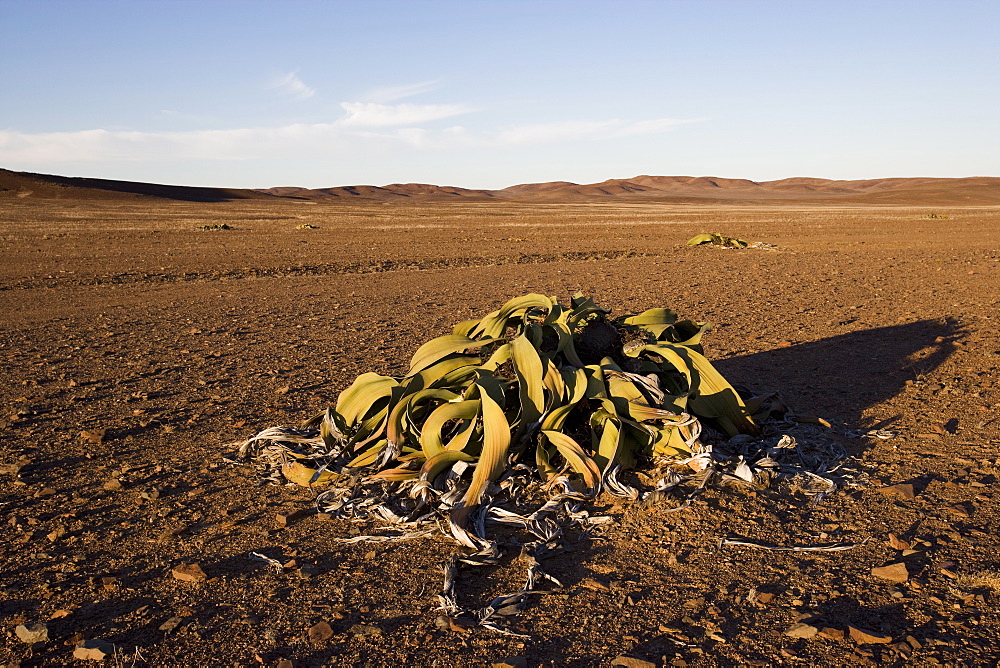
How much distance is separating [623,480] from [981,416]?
7.72 ft

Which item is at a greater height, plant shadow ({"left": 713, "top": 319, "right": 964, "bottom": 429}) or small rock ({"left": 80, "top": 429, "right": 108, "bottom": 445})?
plant shadow ({"left": 713, "top": 319, "right": 964, "bottom": 429})

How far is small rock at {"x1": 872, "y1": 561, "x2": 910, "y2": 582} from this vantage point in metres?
2.66

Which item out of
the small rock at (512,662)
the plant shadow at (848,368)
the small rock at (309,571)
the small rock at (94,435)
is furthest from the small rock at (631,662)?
the small rock at (94,435)

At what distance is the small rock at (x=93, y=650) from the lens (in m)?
2.28

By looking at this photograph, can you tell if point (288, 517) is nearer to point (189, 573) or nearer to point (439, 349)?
point (189, 573)

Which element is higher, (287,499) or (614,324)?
(614,324)

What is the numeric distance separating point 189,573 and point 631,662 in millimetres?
1548

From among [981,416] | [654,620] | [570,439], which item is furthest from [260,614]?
[981,416]

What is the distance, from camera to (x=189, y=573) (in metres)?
2.78

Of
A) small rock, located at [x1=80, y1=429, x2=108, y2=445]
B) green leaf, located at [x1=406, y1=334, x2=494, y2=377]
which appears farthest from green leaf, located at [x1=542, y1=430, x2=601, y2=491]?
small rock, located at [x1=80, y1=429, x2=108, y2=445]

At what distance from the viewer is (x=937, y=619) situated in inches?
95.3

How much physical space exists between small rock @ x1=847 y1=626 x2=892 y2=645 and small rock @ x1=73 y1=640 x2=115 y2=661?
7.06ft

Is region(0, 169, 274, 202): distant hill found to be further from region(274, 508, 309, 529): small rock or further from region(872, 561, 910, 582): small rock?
region(872, 561, 910, 582): small rock

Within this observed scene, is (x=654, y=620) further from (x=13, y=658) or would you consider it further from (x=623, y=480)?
(x=13, y=658)
